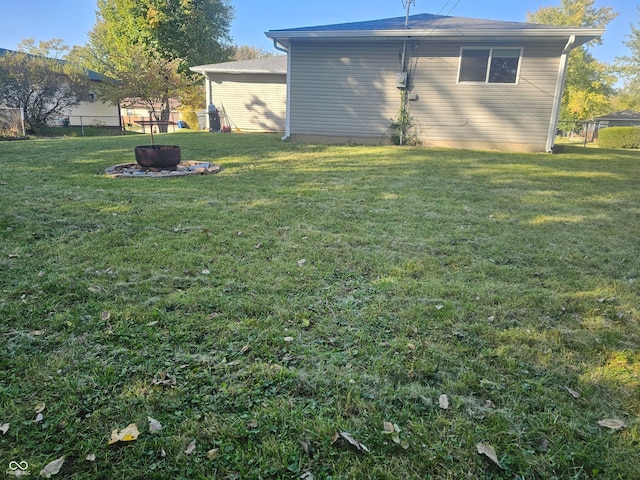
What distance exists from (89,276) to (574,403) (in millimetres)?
2850

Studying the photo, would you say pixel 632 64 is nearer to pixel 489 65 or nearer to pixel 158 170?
pixel 489 65

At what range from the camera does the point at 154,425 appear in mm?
1459

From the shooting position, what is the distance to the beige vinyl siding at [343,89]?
36.6 feet

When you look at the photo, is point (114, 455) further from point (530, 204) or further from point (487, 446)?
point (530, 204)

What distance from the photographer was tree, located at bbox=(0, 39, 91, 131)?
49.7ft

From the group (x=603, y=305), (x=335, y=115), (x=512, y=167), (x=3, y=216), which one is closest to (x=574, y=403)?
(x=603, y=305)

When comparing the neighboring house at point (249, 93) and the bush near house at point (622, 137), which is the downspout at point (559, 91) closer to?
the neighboring house at point (249, 93)

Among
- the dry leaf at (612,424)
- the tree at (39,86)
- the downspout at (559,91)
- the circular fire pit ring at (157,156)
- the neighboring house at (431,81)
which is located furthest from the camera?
the tree at (39,86)

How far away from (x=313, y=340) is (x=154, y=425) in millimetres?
848

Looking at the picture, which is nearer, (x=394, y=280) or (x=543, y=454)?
(x=543, y=454)

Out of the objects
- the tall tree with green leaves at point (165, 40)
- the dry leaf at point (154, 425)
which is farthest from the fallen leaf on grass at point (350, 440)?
the tall tree with green leaves at point (165, 40)

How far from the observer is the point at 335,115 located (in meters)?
11.6

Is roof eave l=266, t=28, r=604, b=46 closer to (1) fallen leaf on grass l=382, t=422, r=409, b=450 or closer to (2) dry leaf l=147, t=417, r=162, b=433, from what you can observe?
(1) fallen leaf on grass l=382, t=422, r=409, b=450

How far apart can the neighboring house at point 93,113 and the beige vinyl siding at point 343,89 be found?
12.9 meters
